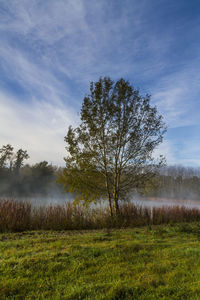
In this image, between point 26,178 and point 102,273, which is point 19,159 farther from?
point 102,273

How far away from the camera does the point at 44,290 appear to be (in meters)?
2.26

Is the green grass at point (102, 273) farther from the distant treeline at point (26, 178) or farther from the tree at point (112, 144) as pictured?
the distant treeline at point (26, 178)

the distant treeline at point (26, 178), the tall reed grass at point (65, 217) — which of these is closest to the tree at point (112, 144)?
the tall reed grass at point (65, 217)

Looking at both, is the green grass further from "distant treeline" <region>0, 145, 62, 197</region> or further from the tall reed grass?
"distant treeline" <region>0, 145, 62, 197</region>

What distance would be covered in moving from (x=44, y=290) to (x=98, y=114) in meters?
7.41

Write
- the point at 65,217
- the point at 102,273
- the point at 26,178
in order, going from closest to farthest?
the point at 102,273, the point at 65,217, the point at 26,178

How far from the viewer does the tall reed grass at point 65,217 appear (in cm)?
674

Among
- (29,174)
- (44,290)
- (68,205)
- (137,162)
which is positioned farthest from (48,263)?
(29,174)

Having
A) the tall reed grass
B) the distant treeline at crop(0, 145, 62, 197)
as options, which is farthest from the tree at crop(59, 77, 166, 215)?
the distant treeline at crop(0, 145, 62, 197)

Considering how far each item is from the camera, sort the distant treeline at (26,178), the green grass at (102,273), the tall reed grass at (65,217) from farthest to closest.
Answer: the distant treeline at (26,178), the tall reed grass at (65,217), the green grass at (102,273)

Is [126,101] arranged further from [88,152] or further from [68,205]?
[68,205]

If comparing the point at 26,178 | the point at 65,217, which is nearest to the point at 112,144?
the point at 65,217

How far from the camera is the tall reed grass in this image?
6.74 meters

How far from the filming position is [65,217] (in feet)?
24.1
